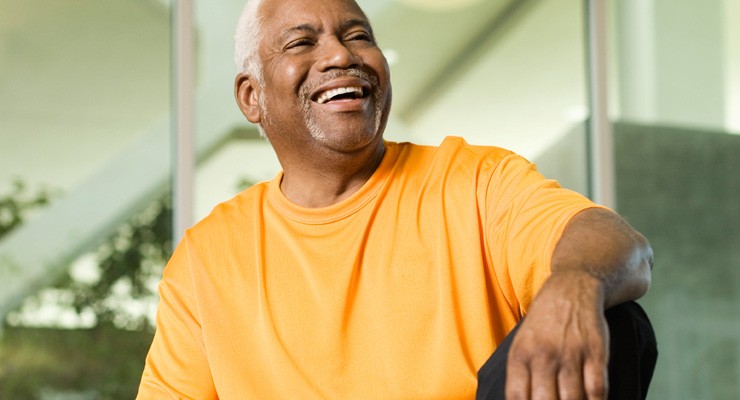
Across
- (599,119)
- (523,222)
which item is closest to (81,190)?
(599,119)

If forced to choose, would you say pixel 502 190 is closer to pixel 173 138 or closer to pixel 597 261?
pixel 597 261

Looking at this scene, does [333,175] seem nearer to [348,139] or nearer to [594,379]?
[348,139]

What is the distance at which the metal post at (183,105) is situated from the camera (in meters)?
3.14

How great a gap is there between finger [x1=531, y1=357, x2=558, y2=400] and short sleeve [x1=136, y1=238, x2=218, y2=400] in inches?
34.3

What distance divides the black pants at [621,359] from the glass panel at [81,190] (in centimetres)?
213

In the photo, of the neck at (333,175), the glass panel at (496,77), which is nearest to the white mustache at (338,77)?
the neck at (333,175)

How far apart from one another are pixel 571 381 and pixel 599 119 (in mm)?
2816

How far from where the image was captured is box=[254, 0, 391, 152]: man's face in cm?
162

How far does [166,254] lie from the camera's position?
3102mm

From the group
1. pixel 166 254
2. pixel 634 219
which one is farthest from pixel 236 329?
pixel 634 219

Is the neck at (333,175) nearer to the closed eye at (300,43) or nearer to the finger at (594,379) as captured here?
the closed eye at (300,43)

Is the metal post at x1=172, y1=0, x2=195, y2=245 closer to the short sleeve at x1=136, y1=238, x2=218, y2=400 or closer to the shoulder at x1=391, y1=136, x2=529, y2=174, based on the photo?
the short sleeve at x1=136, y1=238, x2=218, y2=400

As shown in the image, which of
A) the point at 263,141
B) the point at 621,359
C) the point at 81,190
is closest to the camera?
the point at 621,359

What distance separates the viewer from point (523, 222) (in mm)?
1341
